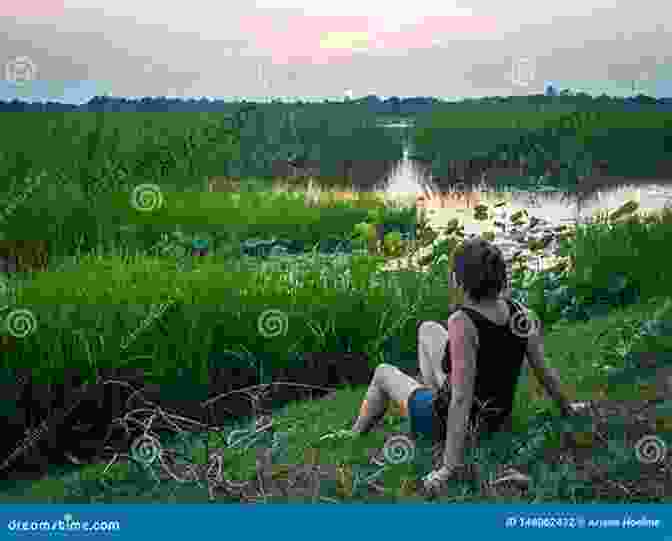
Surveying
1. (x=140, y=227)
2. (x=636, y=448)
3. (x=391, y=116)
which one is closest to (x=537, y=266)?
(x=391, y=116)

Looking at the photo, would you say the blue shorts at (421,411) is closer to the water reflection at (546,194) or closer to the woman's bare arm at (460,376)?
the woman's bare arm at (460,376)

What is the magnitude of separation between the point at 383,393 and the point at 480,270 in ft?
2.27

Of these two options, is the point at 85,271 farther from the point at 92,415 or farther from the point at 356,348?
the point at 356,348

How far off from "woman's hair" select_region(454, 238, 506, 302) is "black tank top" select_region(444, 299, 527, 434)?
8cm

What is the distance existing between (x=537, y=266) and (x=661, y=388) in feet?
3.95

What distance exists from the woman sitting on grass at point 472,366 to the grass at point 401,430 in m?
0.21

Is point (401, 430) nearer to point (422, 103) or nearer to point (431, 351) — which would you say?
point (431, 351)

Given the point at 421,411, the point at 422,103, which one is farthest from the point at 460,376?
the point at 422,103

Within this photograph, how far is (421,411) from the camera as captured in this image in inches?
124

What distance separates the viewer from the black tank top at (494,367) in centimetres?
291

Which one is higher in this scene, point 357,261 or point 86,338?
point 357,261

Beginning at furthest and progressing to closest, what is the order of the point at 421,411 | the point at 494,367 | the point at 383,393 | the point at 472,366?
the point at 383,393 < the point at 421,411 < the point at 494,367 < the point at 472,366

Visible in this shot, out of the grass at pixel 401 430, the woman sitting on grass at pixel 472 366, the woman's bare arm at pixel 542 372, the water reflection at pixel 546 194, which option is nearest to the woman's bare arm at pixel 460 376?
Answer: the woman sitting on grass at pixel 472 366

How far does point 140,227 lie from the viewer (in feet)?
15.0
